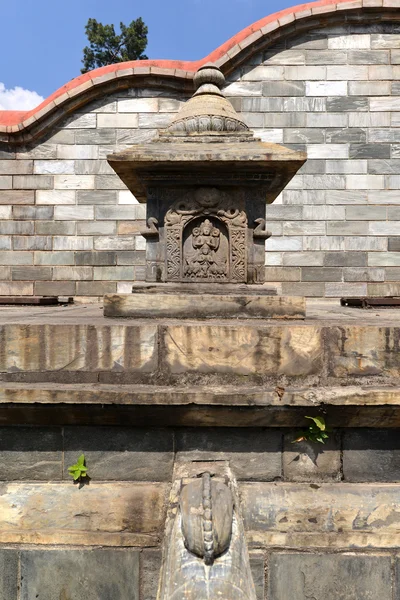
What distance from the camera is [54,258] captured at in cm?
823

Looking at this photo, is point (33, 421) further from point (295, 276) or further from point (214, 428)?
point (295, 276)

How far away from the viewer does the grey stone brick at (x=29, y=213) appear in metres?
→ 8.22

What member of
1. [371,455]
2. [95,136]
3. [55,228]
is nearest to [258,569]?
[371,455]

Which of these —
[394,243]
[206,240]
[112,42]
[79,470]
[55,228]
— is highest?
[112,42]

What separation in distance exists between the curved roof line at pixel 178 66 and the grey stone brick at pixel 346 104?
146 centimetres

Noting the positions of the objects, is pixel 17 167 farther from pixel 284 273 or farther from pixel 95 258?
pixel 284 273

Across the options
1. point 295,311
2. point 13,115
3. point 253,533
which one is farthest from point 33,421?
point 13,115

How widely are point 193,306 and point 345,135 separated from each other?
6163mm

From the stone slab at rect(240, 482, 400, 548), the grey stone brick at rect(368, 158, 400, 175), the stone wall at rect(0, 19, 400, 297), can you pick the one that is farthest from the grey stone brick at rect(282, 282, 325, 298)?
the stone slab at rect(240, 482, 400, 548)

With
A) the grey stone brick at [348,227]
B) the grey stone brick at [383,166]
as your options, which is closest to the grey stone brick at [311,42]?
the grey stone brick at [383,166]

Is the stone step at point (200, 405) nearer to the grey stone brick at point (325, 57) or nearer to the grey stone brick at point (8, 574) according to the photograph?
the grey stone brick at point (8, 574)

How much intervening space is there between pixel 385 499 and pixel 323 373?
33.2 inches

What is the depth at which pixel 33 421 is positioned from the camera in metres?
2.67

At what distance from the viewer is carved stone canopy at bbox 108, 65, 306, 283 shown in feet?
12.2
